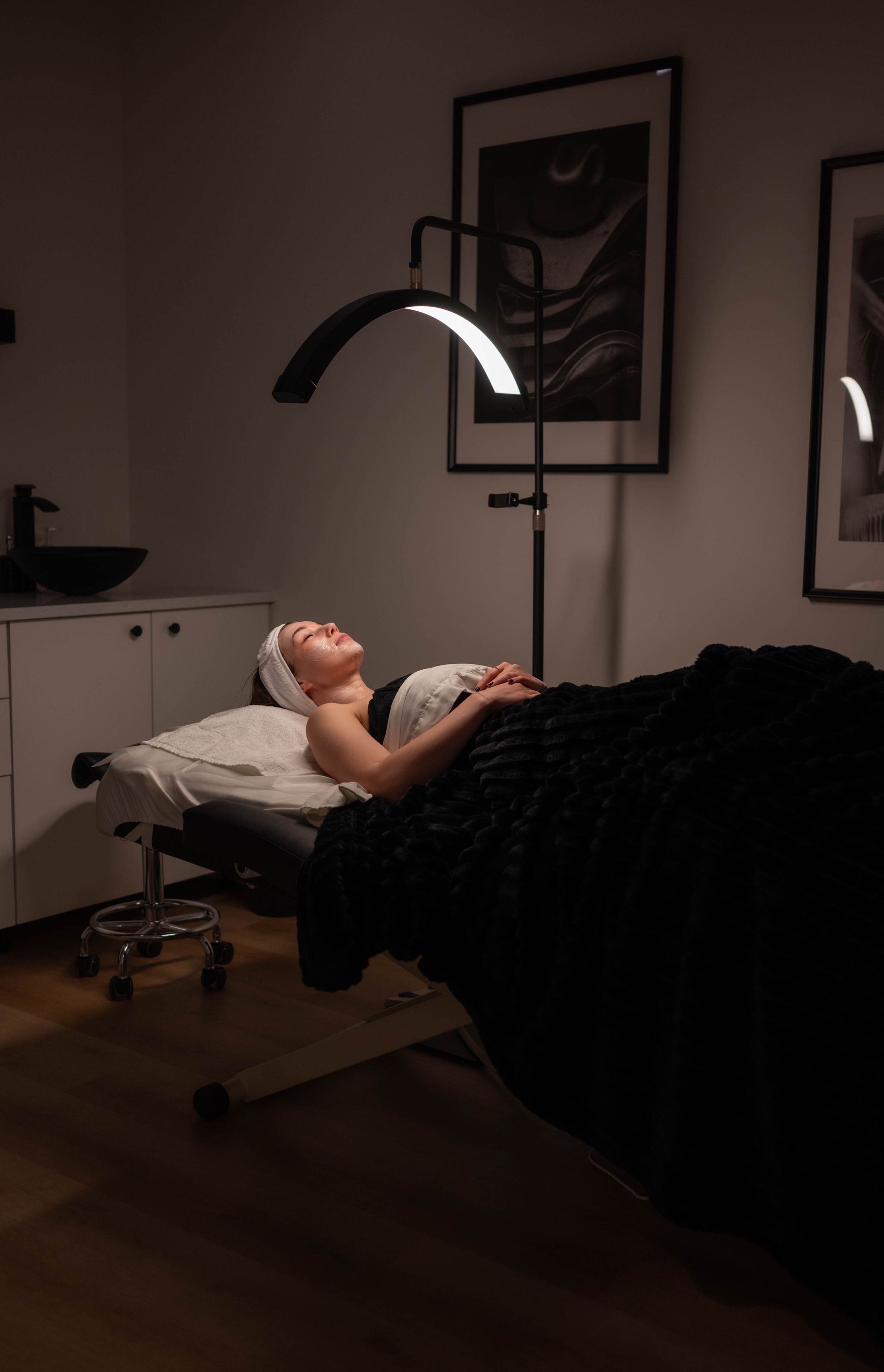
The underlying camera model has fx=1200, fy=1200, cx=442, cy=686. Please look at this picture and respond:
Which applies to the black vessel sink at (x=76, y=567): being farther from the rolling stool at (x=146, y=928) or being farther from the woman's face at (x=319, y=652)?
the woman's face at (x=319, y=652)

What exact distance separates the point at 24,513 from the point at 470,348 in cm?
141

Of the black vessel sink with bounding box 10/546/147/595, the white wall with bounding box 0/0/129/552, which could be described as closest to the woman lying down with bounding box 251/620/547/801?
the black vessel sink with bounding box 10/546/147/595

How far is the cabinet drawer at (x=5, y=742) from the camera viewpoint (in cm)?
273

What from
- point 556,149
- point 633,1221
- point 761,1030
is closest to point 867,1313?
point 761,1030

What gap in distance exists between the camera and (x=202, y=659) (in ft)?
10.5

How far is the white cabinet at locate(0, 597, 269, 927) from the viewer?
Result: 2773 mm

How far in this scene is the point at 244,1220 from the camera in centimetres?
171

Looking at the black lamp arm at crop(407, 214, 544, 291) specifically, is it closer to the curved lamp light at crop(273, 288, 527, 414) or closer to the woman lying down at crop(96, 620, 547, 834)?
the curved lamp light at crop(273, 288, 527, 414)

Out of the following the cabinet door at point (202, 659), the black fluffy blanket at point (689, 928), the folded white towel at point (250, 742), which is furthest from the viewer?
the cabinet door at point (202, 659)

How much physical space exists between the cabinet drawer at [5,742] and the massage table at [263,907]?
30cm

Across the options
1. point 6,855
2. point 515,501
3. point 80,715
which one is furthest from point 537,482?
point 6,855

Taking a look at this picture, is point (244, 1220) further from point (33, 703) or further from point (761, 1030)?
point (33, 703)

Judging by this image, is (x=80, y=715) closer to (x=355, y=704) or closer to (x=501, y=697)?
(x=355, y=704)

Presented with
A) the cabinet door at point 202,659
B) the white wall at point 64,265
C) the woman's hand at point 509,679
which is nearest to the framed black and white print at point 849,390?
the woman's hand at point 509,679
